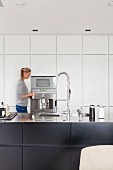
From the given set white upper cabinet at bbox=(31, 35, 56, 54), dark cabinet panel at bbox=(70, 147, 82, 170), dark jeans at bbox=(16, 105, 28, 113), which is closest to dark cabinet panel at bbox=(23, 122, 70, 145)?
dark cabinet panel at bbox=(70, 147, 82, 170)

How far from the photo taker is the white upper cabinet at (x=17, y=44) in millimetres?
5523

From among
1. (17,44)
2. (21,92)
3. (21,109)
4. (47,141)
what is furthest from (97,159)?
(17,44)

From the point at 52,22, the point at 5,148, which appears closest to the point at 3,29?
the point at 52,22

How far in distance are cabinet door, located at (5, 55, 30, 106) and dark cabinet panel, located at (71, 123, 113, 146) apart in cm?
273

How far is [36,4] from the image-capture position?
3.46m

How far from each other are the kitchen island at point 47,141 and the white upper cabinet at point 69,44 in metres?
2.70

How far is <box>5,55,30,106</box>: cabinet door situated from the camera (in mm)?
5551

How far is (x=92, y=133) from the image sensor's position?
3018 millimetres

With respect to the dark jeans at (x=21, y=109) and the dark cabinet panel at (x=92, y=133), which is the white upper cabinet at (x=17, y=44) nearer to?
the dark jeans at (x=21, y=109)

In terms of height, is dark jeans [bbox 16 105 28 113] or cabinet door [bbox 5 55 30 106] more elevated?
cabinet door [bbox 5 55 30 106]

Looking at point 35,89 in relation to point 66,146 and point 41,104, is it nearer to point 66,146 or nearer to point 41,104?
point 41,104

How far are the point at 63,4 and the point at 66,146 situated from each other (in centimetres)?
177

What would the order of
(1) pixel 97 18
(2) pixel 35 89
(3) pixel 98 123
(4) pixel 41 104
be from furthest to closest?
1. (2) pixel 35 89
2. (1) pixel 97 18
3. (4) pixel 41 104
4. (3) pixel 98 123

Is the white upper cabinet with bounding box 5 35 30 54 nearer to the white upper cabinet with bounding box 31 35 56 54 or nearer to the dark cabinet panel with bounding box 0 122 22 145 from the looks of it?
the white upper cabinet with bounding box 31 35 56 54
